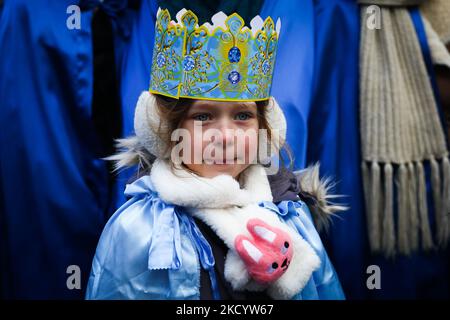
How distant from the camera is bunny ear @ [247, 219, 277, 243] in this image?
3.19 ft

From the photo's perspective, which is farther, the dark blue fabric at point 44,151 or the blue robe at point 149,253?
the dark blue fabric at point 44,151

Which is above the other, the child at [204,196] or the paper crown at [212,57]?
the paper crown at [212,57]

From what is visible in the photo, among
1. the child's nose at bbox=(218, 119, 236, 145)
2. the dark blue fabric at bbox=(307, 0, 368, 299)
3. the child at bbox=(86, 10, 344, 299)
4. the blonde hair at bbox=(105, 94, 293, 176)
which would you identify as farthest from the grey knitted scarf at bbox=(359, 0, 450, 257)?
the child's nose at bbox=(218, 119, 236, 145)

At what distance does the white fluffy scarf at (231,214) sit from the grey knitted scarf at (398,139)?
1.82 feet

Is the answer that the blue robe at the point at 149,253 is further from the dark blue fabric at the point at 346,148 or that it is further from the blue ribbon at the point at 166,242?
the dark blue fabric at the point at 346,148

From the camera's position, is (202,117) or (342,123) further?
(342,123)

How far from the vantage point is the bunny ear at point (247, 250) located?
96cm

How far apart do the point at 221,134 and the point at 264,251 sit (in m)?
0.22

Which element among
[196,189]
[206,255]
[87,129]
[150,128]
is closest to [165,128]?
[150,128]

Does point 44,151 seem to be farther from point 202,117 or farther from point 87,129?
point 202,117

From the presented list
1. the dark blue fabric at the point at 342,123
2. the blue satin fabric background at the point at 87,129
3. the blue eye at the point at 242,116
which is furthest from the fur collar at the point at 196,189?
the dark blue fabric at the point at 342,123

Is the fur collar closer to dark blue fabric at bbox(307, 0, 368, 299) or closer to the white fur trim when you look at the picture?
the white fur trim

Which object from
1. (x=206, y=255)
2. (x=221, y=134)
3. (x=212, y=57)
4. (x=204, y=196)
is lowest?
(x=206, y=255)

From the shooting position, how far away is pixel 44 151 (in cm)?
145
